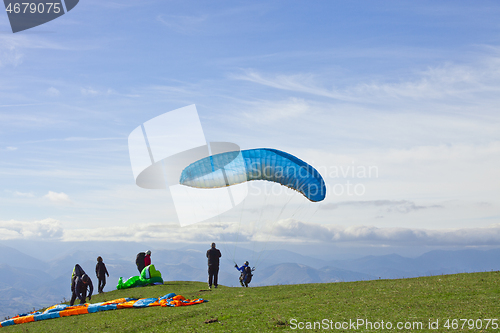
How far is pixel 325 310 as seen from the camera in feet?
51.6

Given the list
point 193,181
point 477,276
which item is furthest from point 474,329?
point 193,181

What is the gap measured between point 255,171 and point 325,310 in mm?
12555

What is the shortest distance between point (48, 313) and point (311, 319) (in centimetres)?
1425

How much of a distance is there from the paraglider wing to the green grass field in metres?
7.46

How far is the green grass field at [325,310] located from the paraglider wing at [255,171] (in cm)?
746

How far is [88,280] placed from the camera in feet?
75.9

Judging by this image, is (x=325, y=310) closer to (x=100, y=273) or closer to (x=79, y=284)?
(x=79, y=284)

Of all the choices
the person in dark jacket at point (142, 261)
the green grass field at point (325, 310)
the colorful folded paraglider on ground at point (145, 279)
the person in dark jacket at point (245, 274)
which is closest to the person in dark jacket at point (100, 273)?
the colorful folded paraglider on ground at point (145, 279)

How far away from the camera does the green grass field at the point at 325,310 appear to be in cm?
1388

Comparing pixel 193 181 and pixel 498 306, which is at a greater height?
pixel 193 181

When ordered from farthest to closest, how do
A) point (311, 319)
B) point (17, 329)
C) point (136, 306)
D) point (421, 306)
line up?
point (136, 306) < point (17, 329) < point (421, 306) < point (311, 319)

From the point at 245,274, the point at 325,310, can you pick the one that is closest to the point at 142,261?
the point at 245,274

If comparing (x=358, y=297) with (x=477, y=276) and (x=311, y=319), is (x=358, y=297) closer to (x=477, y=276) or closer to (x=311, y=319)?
(x=311, y=319)

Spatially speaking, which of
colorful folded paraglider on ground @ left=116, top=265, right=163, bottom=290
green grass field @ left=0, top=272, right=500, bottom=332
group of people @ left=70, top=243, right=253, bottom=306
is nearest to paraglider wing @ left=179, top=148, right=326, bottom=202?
group of people @ left=70, top=243, right=253, bottom=306
